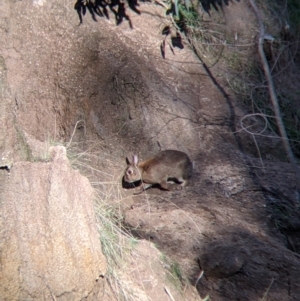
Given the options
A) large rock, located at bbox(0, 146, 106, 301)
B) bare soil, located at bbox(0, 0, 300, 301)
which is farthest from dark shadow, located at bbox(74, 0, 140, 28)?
→ large rock, located at bbox(0, 146, 106, 301)

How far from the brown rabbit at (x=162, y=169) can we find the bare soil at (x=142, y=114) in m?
0.12

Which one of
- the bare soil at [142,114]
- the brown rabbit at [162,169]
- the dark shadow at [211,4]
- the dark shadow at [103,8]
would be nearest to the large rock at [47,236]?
the bare soil at [142,114]

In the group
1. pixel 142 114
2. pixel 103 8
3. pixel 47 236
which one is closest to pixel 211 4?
pixel 103 8

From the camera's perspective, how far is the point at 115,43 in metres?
8.10

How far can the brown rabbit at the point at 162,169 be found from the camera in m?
7.64

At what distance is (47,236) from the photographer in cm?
479

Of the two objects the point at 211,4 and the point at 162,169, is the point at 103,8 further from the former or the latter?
the point at 162,169

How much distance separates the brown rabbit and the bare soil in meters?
0.12

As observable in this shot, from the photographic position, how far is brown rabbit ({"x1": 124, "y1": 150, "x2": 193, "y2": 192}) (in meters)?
7.64

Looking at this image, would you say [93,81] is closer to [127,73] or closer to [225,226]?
[127,73]

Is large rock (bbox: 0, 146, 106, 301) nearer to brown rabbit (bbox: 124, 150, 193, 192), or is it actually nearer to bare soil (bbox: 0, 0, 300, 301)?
bare soil (bbox: 0, 0, 300, 301)

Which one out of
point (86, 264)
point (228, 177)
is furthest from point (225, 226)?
point (86, 264)

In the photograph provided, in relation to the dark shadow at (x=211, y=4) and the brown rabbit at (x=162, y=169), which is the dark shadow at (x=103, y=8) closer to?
the dark shadow at (x=211, y=4)

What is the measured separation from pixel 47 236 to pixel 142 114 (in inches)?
134
